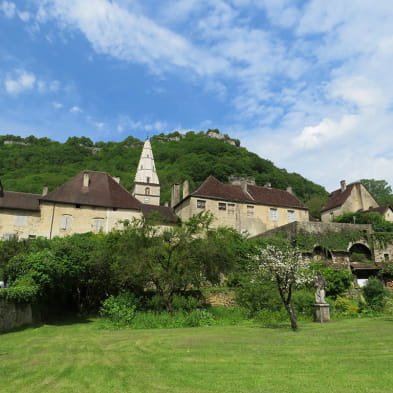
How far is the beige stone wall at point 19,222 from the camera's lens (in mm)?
29706

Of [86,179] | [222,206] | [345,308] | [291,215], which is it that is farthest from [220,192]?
[345,308]

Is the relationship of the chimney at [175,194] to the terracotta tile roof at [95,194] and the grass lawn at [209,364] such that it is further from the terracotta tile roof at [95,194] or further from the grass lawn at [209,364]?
the grass lawn at [209,364]

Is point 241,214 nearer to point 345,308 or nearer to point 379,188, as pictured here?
point 345,308

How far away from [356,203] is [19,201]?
39.9 meters

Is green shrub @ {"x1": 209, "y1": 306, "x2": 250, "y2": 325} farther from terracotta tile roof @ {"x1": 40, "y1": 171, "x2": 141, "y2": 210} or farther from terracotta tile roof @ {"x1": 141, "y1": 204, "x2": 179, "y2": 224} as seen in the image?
terracotta tile roof @ {"x1": 40, "y1": 171, "x2": 141, "y2": 210}

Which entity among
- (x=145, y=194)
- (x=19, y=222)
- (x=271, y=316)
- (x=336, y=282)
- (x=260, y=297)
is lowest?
(x=271, y=316)

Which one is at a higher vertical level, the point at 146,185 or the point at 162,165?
the point at 162,165

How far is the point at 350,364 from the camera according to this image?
6.48 metres

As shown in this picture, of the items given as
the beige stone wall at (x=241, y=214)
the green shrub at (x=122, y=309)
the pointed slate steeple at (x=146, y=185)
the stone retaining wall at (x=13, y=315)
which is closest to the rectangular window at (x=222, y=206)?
the beige stone wall at (x=241, y=214)

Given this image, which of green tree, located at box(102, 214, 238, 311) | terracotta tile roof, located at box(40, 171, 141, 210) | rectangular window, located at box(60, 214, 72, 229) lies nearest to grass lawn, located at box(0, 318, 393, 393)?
green tree, located at box(102, 214, 238, 311)

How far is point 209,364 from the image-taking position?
273 inches

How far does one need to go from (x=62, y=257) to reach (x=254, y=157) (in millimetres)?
56945

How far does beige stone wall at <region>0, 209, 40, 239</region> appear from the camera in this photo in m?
29.7

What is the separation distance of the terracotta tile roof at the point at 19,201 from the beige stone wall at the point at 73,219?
1061 mm
